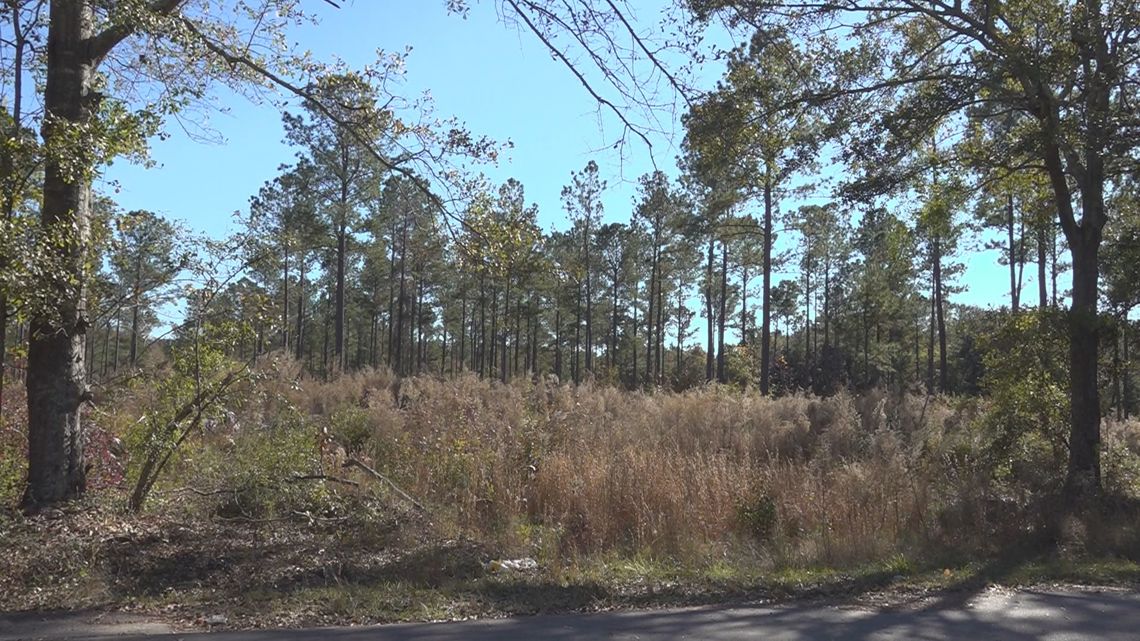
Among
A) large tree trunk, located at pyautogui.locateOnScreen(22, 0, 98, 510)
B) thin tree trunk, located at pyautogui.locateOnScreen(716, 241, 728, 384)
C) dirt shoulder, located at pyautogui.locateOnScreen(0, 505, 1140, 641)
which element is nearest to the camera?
dirt shoulder, located at pyautogui.locateOnScreen(0, 505, 1140, 641)

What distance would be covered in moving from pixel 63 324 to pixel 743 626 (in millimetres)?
6673

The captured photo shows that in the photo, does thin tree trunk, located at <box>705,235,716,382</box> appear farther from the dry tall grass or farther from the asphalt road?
the asphalt road

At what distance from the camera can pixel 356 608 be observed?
6.53 meters

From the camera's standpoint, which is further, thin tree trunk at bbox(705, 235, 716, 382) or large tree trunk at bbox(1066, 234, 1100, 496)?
thin tree trunk at bbox(705, 235, 716, 382)

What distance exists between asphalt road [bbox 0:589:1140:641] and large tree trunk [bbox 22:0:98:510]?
2457mm

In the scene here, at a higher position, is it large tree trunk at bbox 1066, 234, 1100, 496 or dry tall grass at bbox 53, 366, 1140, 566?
large tree trunk at bbox 1066, 234, 1100, 496


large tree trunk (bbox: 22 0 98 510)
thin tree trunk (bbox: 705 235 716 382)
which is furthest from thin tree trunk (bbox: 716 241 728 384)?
large tree trunk (bbox: 22 0 98 510)

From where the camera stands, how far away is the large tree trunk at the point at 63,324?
26.3 feet

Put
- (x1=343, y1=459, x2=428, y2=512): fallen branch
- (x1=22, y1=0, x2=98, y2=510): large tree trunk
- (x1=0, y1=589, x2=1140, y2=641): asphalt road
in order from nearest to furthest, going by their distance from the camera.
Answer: (x1=0, y1=589, x2=1140, y2=641): asphalt road < (x1=22, y1=0, x2=98, y2=510): large tree trunk < (x1=343, y1=459, x2=428, y2=512): fallen branch

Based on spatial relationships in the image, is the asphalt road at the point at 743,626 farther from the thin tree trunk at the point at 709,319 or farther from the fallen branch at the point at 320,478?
the thin tree trunk at the point at 709,319

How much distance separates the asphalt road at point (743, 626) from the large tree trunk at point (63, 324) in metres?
2.46

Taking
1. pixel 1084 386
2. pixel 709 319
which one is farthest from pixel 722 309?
pixel 1084 386

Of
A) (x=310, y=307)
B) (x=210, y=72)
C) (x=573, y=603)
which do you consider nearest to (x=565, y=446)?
(x=573, y=603)

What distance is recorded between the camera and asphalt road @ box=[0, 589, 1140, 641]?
5.83 meters
